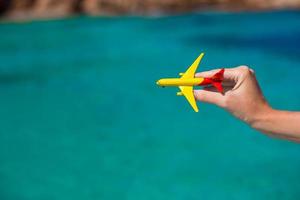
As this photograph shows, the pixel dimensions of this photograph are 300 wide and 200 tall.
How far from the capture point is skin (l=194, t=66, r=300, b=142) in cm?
135

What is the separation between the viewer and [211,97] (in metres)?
1.42

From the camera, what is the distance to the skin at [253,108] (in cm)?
135

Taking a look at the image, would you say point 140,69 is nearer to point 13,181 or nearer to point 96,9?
point 13,181

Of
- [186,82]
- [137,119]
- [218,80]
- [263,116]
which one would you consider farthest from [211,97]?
[137,119]

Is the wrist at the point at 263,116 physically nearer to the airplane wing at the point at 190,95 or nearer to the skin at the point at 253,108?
the skin at the point at 253,108

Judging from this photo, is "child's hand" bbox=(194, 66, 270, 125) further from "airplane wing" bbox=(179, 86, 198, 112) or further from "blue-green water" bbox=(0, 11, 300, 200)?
"blue-green water" bbox=(0, 11, 300, 200)

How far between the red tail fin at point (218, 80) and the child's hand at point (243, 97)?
2cm

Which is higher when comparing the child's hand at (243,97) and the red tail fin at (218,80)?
the red tail fin at (218,80)

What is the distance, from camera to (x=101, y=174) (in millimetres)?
4371

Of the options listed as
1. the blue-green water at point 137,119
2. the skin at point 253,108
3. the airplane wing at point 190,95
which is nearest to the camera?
the skin at point 253,108

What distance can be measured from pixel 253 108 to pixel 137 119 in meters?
4.39

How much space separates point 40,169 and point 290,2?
344 inches

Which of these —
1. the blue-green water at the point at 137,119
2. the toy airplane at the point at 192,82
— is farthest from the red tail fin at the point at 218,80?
the blue-green water at the point at 137,119

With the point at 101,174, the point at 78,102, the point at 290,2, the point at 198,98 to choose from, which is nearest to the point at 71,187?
the point at 101,174
